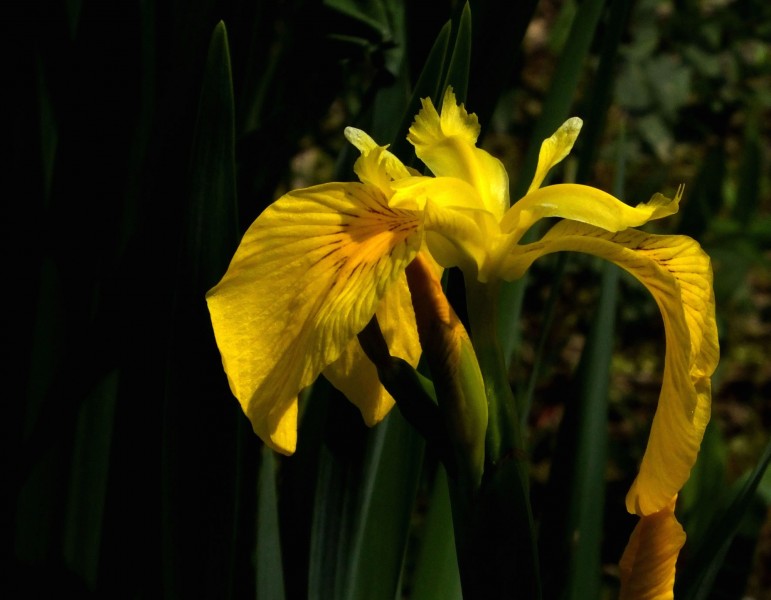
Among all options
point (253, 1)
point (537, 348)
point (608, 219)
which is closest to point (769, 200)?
point (537, 348)

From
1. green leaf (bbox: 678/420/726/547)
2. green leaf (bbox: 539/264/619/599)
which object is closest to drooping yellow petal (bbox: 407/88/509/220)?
green leaf (bbox: 539/264/619/599)

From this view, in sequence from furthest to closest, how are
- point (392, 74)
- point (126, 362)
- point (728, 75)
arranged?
1. point (728, 75)
2. point (392, 74)
3. point (126, 362)

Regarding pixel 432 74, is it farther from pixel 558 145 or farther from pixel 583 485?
pixel 583 485

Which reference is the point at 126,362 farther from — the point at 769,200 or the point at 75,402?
the point at 769,200

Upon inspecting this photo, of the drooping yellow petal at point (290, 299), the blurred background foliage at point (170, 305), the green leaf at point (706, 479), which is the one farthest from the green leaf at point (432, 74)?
the green leaf at point (706, 479)

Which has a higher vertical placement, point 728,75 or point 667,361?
point 728,75

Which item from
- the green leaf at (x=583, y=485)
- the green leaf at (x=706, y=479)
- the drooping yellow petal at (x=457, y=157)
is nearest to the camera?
the drooping yellow petal at (x=457, y=157)

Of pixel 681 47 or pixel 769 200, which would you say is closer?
pixel 681 47

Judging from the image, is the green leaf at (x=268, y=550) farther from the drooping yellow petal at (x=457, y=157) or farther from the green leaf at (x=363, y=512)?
the drooping yellow petal at (x=457, y=157)
